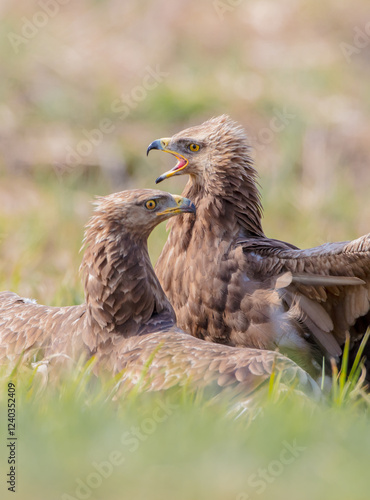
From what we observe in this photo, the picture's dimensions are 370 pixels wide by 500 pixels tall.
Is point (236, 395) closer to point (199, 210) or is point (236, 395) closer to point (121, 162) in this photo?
point (199, 210)

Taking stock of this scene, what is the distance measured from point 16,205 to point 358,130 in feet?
15.5

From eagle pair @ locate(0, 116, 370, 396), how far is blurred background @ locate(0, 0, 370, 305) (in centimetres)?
379

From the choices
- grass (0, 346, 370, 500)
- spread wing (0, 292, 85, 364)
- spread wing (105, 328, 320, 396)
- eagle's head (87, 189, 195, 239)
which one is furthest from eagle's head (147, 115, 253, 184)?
grass (0, 346, 370, 500)

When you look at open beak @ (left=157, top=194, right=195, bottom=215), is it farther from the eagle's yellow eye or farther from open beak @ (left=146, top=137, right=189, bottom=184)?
open beak @ (left=146, top=137, right=189, bottom=184)

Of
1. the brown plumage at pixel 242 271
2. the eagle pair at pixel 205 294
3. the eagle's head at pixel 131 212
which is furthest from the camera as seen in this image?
the brown plumage at pixel 242 271

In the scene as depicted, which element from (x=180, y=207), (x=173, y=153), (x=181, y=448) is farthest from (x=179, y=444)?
(x=173, y=153)

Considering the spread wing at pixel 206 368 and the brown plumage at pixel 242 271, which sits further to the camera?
the brown plumage at pixel 242 271

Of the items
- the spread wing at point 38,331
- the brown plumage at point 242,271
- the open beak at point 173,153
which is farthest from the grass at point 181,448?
the open beak at point 173,153

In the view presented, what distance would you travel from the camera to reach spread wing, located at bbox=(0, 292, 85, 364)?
15.7 feet

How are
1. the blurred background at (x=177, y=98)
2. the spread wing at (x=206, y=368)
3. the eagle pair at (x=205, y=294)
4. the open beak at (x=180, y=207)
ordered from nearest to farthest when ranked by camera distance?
the spread wing at (x=206, y=368)
the eagle pair at (x=205, y=294)
the open beak at (x=180, y=207)
the blurred background at (x=177, y=98)

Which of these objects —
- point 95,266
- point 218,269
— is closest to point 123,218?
point 95,266

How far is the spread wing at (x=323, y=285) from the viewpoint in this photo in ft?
16.1

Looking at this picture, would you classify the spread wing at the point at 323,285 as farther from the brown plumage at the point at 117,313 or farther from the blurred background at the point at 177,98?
the blurred background at the point at 177,98

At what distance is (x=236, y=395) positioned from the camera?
4.01m
